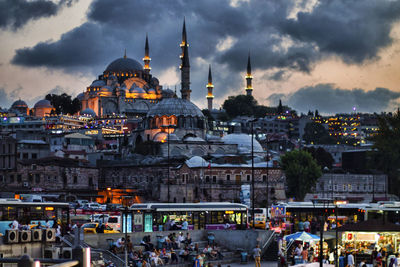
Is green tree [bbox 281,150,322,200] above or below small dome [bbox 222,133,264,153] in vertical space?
below

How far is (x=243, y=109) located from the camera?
517 feet

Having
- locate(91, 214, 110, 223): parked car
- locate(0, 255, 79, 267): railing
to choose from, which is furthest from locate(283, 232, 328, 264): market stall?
locate(0, 255, 79, 267): railing

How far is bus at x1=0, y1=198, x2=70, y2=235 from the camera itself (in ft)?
89.4

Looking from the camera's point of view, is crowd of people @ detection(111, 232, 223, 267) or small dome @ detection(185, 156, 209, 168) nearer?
crowd of people @ detection(111, 232, 223, 267)

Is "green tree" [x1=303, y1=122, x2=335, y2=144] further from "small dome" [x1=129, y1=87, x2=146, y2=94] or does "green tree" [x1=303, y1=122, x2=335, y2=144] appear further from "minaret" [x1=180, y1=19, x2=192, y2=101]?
"minaret" [x1=180, y1=19, x2=192, y2=101]

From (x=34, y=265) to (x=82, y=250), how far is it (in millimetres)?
500

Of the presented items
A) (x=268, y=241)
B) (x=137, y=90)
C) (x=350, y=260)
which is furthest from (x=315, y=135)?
(x=350, y=260)

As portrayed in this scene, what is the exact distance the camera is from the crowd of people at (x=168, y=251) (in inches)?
1043

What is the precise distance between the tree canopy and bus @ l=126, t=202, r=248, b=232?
114 metres

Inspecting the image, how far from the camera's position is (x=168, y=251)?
1125 inches

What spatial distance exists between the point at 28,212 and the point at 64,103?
4826 inches

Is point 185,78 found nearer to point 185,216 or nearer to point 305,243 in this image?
point 185,216

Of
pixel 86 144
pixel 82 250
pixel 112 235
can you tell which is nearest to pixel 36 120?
pixel 86 144

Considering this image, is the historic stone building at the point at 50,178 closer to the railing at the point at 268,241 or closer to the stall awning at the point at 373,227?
the railing at the point at 268,241
